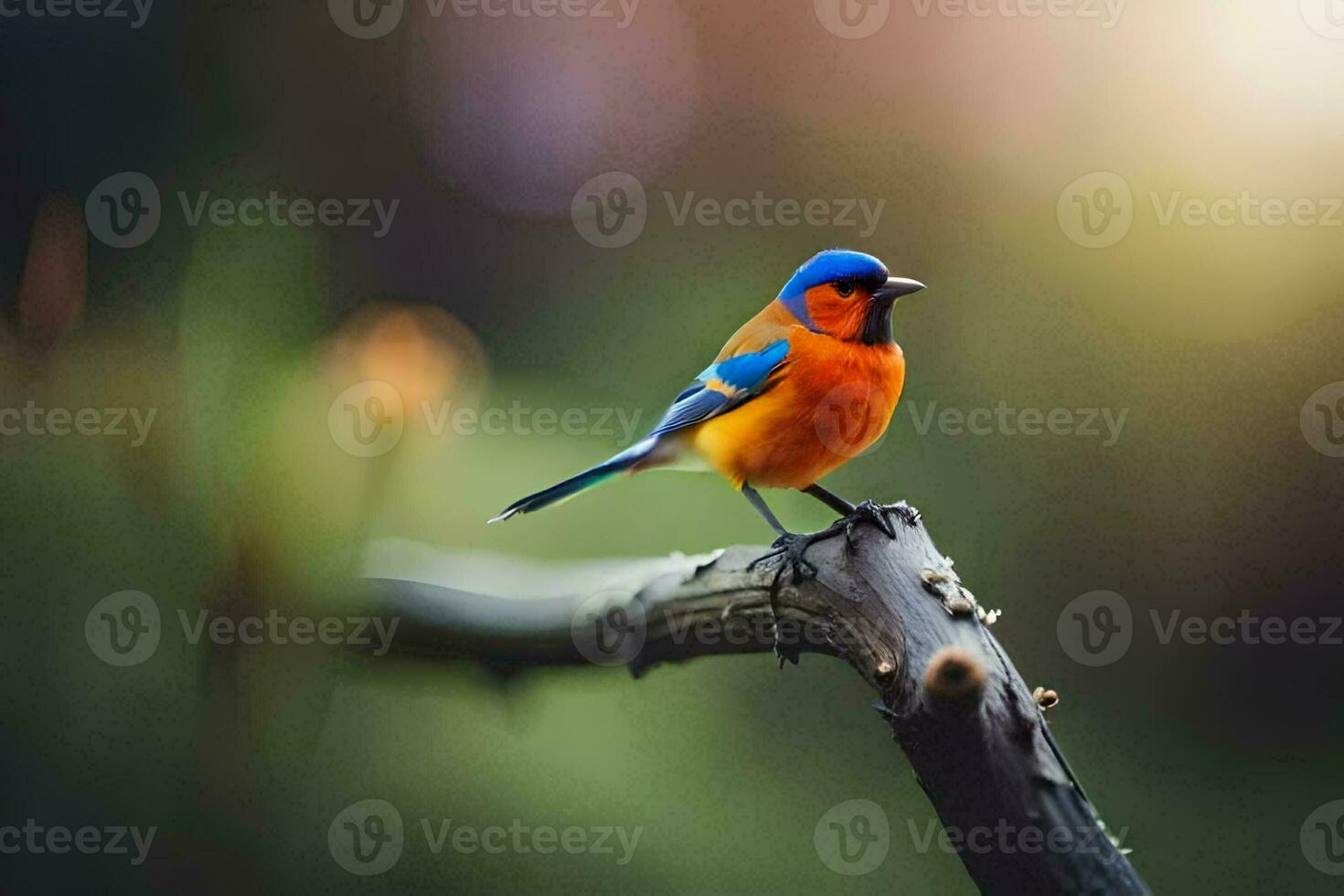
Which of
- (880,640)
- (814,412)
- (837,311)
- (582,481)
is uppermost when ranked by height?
(837,311)

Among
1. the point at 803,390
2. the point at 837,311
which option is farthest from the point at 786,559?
the point at 837,311

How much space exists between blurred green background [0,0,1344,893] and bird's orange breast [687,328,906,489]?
1.14 feet

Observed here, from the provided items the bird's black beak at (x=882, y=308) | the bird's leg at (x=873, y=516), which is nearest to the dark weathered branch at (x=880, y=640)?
the bird's leg at (x=873, y=516)

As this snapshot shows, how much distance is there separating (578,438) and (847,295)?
2.19 ft

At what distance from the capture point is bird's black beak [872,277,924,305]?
1.35m

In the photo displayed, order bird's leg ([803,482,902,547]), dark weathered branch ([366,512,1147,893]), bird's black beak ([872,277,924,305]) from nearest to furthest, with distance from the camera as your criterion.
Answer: dark weathered branch ([366,512,1147,893])
bird's leg ([803,482,902,547])
bird's black beak ([872,277,924,305])

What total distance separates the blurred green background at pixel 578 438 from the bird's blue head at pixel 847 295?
1.41 feet

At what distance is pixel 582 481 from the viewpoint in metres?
1.44

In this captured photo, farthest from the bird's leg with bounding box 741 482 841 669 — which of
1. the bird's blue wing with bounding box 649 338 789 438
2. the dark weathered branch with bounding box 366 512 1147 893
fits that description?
the bird's blue wing with bounding box 649 338 789 438

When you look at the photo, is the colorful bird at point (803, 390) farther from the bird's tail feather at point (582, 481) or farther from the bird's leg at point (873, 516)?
the bird's leg at point (873, 516)

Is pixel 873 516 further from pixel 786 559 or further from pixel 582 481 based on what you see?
pixel 582 481

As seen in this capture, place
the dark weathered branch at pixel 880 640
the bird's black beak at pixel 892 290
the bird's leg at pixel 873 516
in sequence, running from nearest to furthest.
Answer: the dark weathered branch at pixel 880 640 → the bird's leg at pixel 873 516 → the bird's black beak at pixel 892 290

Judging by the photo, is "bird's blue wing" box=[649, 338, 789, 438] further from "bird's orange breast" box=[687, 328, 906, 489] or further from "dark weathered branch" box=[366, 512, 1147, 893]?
"dark weathered branch" box=[366, 512, 1147, 893]

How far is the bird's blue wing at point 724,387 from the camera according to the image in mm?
1439
